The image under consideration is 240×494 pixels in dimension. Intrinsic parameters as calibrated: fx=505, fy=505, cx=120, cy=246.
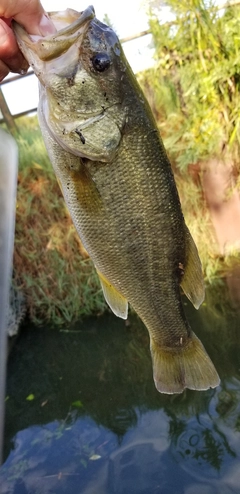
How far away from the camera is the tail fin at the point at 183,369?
1960 millimetres

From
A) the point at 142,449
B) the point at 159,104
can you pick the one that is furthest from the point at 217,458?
the point at 159,104

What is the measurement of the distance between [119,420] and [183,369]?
5.91 feet

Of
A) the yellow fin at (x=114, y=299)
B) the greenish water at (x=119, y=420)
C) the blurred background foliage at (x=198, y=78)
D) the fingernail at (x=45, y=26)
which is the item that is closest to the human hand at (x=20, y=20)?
the fingernail at (x=45, y=26)

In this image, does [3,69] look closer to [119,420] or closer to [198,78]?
[119,420]

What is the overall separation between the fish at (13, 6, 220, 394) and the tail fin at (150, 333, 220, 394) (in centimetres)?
44

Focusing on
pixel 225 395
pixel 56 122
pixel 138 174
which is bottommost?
pixel 225 395

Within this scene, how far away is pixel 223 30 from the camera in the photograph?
514 centimetres

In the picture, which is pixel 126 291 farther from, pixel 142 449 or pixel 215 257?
pixel 215 257

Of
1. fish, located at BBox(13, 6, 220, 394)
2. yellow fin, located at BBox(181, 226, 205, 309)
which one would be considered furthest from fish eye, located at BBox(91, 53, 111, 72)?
yellow fin, located at BBox(181, 226, 205, 309)

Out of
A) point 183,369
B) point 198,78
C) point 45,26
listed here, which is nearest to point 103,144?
point 45,26

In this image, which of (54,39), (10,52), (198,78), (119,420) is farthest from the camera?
(198,78)

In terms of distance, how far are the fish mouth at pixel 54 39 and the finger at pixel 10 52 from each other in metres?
0.03

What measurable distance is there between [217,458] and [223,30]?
4.10 m

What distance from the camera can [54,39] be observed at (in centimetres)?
156
